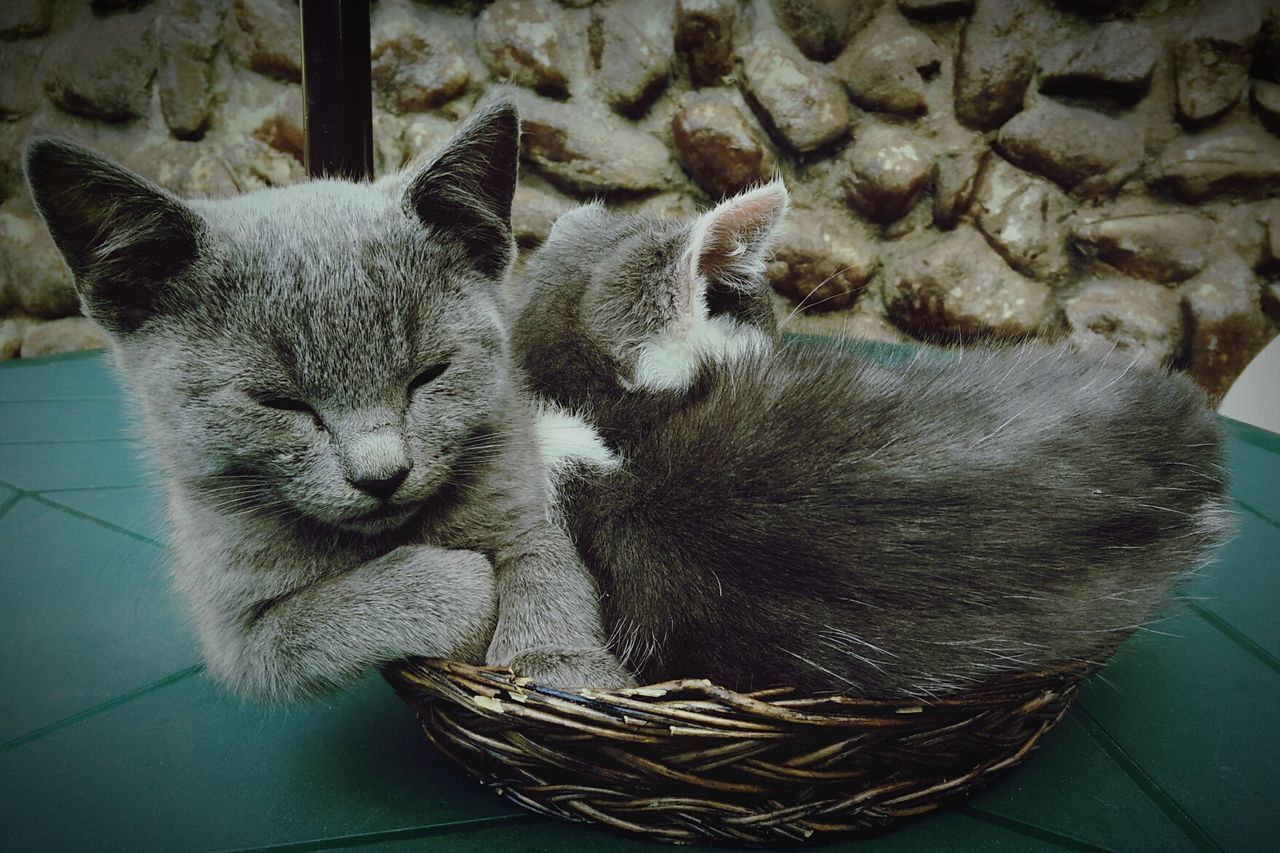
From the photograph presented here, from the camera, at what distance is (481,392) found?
87 centimetres

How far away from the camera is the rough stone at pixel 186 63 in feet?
7.81

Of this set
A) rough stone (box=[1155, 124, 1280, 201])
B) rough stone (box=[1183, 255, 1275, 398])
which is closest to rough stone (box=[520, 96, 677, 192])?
rough stone (box=[1155, 124, 1280, 201])

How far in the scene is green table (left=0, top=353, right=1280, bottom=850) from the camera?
779 mm

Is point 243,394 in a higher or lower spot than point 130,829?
higher

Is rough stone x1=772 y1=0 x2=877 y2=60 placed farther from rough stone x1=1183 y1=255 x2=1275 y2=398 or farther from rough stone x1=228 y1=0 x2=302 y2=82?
rough stone x1=228 y1=0 x2=302 y2=82

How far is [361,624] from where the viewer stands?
77 centimetres

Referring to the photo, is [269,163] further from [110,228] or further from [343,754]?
[343,754]

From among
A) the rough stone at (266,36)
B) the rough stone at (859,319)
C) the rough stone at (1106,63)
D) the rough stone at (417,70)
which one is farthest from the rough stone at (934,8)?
the rough stone at (266,36)

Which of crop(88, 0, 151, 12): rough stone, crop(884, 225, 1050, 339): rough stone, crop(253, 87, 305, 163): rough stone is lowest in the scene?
crop(884, 225, 1050, 339): rough stone

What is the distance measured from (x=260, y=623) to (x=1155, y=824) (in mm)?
911

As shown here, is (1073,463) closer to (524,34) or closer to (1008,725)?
(1008,725)

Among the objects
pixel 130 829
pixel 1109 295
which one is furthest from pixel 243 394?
pixel 1109 295

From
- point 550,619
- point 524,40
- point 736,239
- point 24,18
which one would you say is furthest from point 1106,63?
point 24,18

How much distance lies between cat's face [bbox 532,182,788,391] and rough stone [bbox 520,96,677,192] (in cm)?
134
